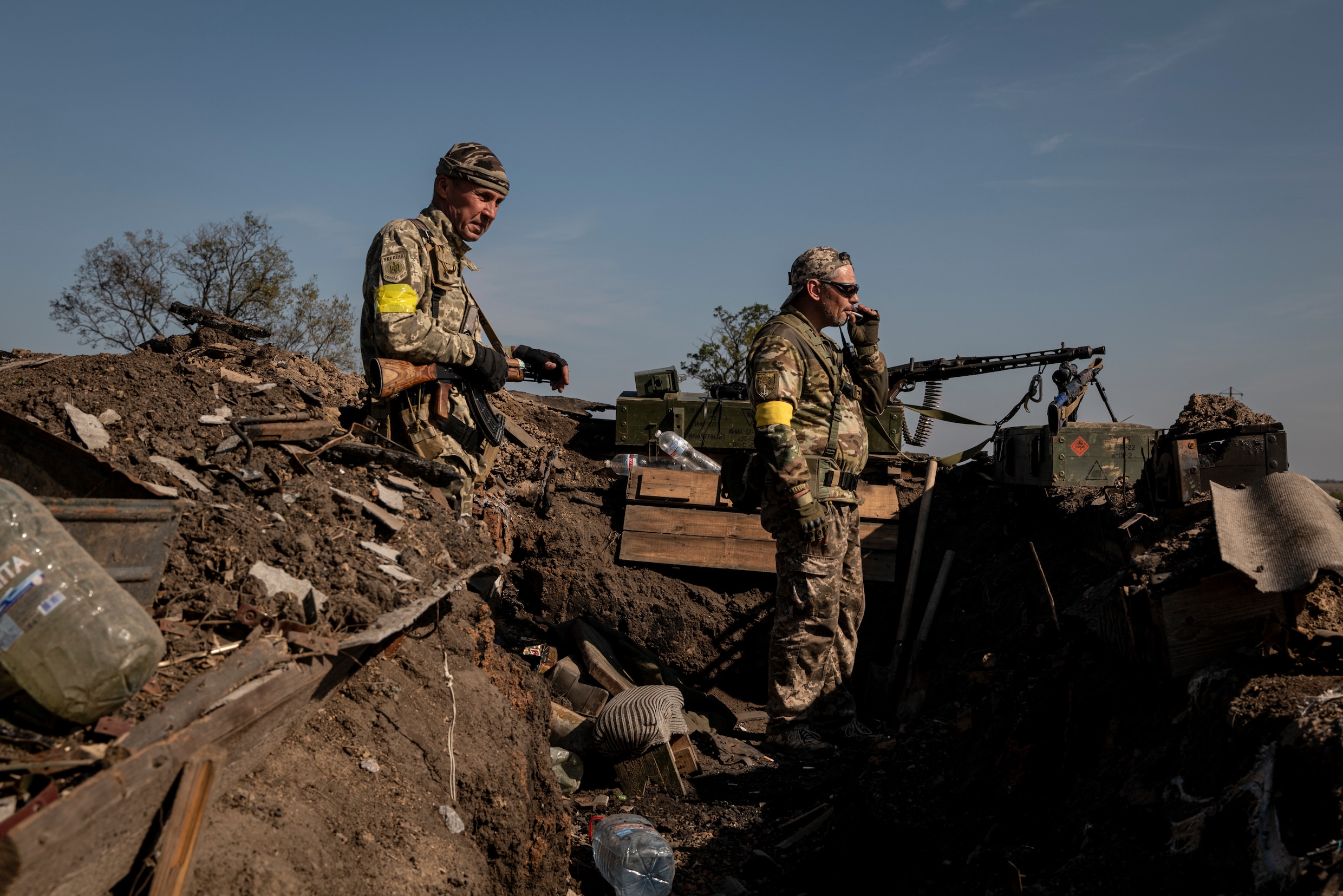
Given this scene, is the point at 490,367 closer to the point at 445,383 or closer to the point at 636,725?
the point at 445,383

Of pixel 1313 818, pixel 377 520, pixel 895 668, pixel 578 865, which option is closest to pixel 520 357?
pixel 377 520

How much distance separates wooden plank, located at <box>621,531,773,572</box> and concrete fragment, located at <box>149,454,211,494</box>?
16.0 feet

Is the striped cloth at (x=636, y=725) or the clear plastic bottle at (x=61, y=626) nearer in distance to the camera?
the clear plastic bottle at (x=61, y=626)

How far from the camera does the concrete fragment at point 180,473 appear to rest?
9.37ft

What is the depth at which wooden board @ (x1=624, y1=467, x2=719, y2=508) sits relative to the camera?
780 centimetres

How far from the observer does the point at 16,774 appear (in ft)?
5.54

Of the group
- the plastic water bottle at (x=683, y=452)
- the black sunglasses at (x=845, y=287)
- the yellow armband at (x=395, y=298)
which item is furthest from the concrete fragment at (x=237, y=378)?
the plastic water bottle at (x=683, y=452)

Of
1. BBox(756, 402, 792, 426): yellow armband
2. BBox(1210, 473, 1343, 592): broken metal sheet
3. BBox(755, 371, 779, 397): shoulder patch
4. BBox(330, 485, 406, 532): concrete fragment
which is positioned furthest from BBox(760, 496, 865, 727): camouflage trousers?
BBox(330, 485, 406, 532): concrete fragment

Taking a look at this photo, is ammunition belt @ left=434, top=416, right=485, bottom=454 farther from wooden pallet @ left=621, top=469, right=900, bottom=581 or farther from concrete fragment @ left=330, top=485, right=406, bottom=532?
wooden pallet @ left=621, top=469, right=900, bottom=581

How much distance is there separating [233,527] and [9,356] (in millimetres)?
3710

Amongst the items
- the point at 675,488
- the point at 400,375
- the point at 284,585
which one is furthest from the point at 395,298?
the point at 675,488

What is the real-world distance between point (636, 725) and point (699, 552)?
297 centimetres

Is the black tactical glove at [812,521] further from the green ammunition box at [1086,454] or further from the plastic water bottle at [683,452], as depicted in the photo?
the plastic water bottle at [683,452]

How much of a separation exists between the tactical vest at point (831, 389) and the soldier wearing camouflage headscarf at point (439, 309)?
1348mm
